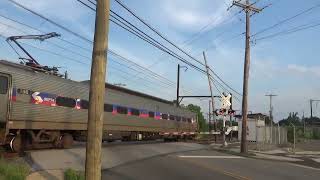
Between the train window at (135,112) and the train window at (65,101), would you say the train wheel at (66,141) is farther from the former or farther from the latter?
the train window at (135,112)

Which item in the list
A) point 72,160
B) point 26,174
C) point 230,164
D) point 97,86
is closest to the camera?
point 97,86

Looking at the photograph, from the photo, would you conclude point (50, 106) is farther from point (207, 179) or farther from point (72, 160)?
point (207, 179)

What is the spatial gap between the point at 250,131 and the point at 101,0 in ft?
169

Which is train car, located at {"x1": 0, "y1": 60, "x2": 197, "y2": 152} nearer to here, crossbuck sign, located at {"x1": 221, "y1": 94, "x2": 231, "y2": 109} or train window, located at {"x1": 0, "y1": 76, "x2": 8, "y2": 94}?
train window, located at {"x1": 0, "y1": 76, "x2": 8, "y2": 94}

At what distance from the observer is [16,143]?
21562 mm

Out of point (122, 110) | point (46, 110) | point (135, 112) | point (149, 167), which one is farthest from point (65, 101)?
point (135, 112)

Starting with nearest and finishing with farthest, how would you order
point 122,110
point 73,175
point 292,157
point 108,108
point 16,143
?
point 73,175
point 16,143
point 108,108
point 122,110
point 292,157

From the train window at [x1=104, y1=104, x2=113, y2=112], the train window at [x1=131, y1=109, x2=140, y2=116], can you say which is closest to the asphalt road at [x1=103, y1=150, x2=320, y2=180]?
the train window at [x1=104, y1=104, x2=113, y2=112]

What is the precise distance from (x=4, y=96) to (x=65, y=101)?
5241 millimetres

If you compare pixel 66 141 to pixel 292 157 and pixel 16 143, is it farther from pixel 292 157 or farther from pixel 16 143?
pixel 292 157

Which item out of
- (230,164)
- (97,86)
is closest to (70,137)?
(230,164)

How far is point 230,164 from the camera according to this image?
2544 cm

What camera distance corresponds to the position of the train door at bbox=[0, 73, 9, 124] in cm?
2047

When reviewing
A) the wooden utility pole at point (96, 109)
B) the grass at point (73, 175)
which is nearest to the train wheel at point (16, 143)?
the grass at point (73, 175)
